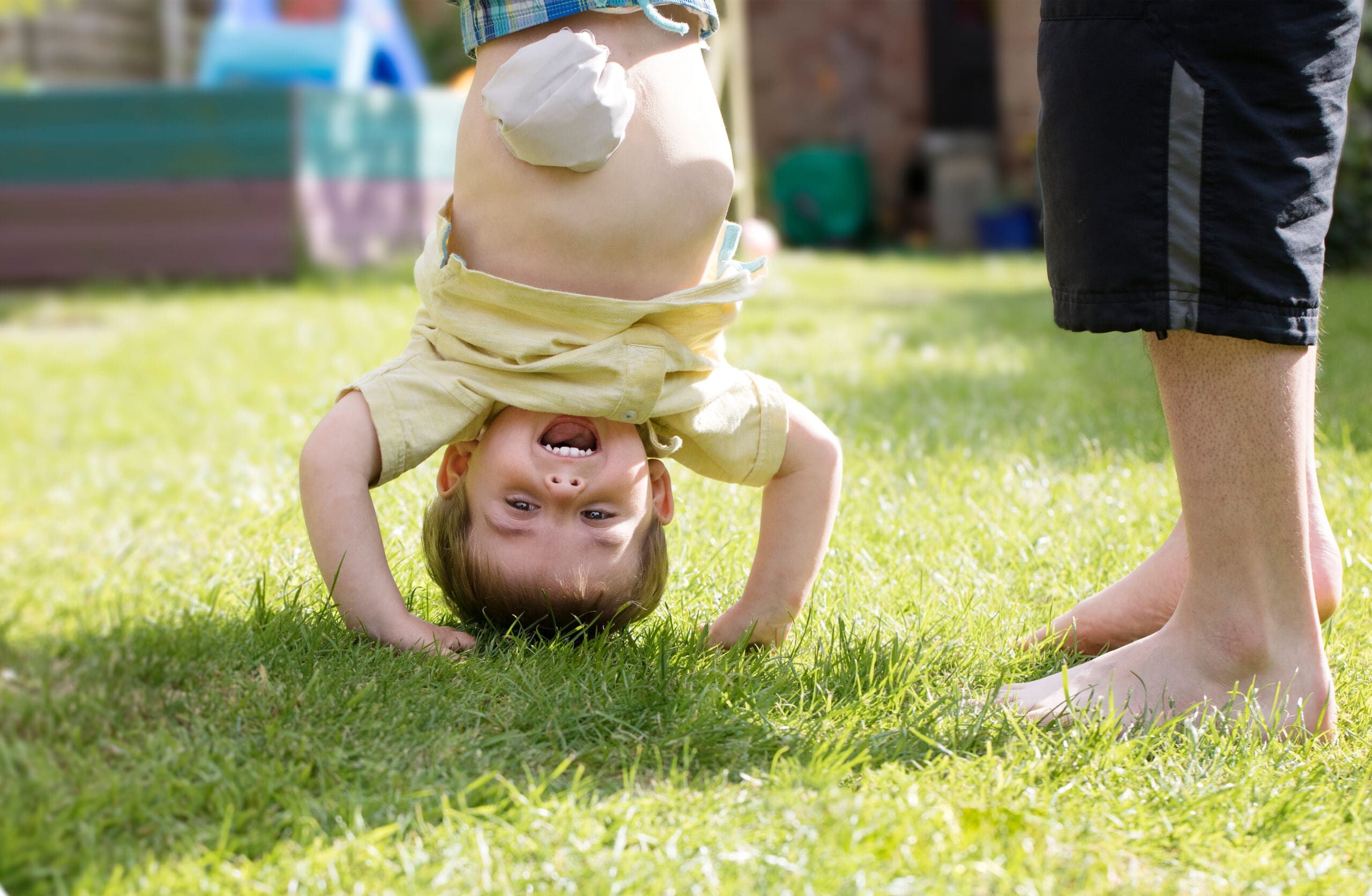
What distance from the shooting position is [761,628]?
2.00 meters

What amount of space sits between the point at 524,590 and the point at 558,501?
14 cm

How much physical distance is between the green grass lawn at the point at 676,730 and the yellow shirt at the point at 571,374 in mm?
294

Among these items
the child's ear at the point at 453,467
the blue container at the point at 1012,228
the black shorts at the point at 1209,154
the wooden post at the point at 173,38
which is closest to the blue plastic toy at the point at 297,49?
the wooden post at the point at 173,38

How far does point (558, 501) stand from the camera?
1896 mm

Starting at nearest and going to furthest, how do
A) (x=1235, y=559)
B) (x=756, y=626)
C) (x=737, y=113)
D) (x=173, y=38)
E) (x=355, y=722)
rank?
(x=355, y=722) < (x=1235, y=559) < (x=756, y=626) < (x=737, y=113) < (x=173, y=38)

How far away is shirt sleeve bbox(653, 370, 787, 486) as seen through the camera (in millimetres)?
2014

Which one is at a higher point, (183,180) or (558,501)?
(183,180)

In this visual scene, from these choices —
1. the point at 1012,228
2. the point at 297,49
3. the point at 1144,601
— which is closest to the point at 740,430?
the point at 1144,601

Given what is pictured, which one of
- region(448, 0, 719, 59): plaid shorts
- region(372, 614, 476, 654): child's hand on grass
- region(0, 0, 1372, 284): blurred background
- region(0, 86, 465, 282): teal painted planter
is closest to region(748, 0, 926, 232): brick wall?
region(0, 0, 1372, 284): blurred background

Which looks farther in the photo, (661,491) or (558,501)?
(661,491)

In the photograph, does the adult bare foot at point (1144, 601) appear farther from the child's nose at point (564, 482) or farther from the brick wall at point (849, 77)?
the brick wall at point (849, 77)

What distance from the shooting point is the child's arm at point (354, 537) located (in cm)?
185

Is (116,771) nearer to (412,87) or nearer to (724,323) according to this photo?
(724,323)

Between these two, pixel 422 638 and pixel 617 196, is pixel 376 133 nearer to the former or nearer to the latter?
pixel 617 196
